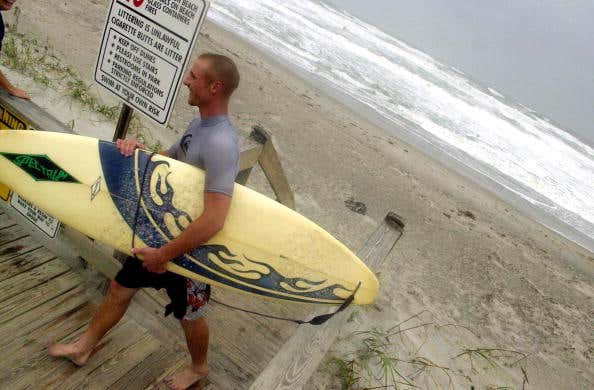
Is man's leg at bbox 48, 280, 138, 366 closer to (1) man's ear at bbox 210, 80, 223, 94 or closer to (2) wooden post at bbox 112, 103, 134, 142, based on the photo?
(2) wooden post at bbox 112, 103, 134, 142

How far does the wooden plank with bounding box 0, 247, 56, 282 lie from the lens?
2.48 m

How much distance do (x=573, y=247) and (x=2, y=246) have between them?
11683 millimetres

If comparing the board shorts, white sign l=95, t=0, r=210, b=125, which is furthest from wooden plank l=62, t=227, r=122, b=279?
white sign l=95, t=0, r=210, b=125

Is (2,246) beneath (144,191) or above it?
beneath

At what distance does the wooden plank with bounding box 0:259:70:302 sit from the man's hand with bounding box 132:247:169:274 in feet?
3.45

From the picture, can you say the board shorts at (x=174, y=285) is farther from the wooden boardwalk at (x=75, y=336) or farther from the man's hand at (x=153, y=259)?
the wooden boardwalk at (x=75, y=336)

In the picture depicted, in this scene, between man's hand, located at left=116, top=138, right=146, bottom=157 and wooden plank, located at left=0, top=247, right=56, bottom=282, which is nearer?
man's hand, located at left=116, top=138, right=146, bottom=157

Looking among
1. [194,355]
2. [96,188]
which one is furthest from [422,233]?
[96,188]

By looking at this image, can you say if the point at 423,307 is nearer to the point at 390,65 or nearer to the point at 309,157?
the point at 309,157

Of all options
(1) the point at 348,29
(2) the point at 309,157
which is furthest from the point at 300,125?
(1) the point at 348,29

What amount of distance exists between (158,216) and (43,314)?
92 cm

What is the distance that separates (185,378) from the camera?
227cm

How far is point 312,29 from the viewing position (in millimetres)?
24672

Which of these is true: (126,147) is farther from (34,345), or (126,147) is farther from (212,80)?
A: (34,345)
